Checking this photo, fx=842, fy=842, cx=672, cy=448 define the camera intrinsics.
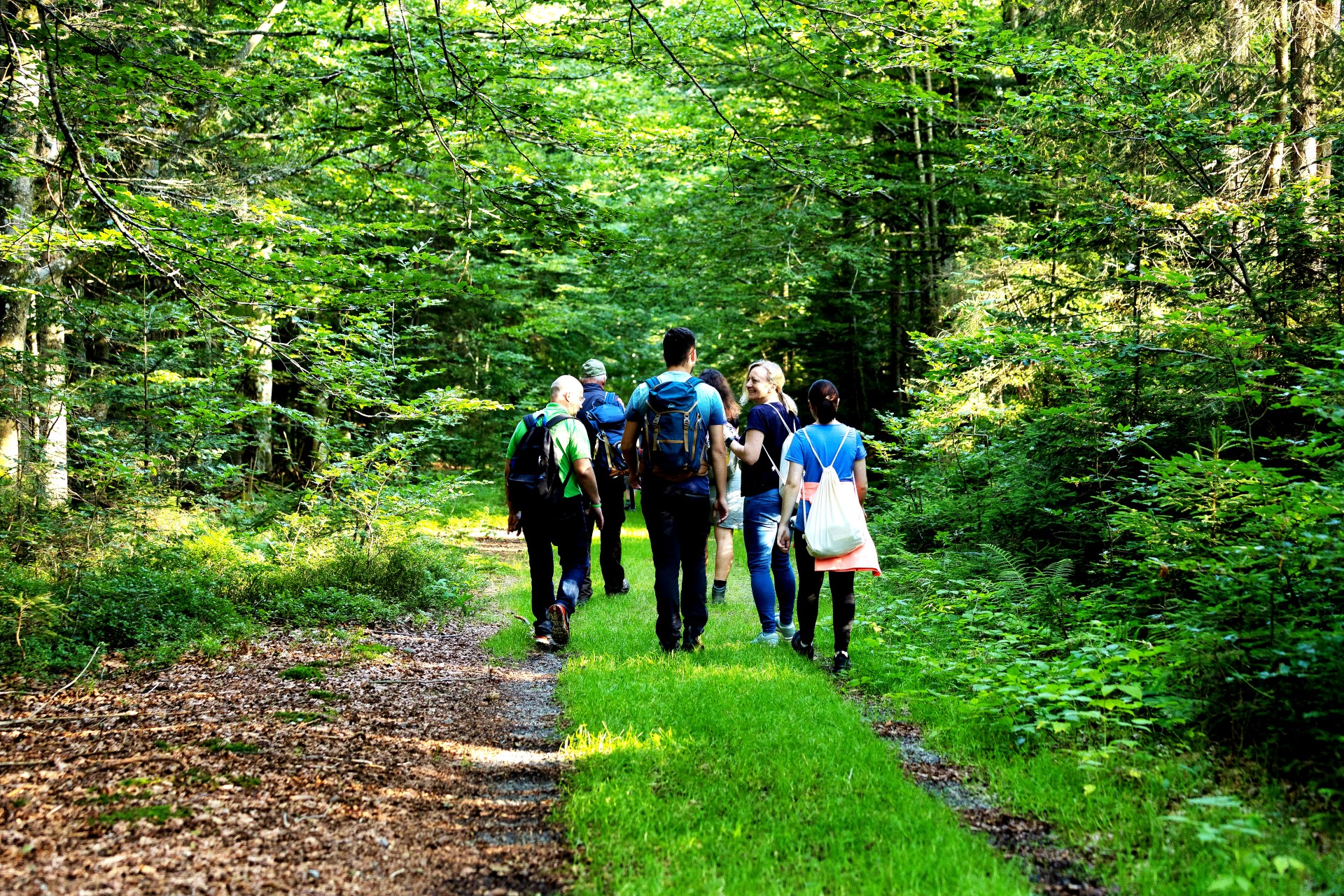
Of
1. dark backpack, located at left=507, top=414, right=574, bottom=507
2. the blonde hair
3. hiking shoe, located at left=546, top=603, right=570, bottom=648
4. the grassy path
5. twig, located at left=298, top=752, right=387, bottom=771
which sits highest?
the blonde hair

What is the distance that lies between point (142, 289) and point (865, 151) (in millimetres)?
12013

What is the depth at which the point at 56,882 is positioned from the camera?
277cm

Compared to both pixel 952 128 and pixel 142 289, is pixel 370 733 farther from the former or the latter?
pixel 952 128

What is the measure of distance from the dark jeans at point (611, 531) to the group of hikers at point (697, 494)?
1.63m

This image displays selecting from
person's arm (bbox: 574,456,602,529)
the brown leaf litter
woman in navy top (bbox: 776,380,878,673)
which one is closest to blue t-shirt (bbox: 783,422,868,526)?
woman in navy top (bbox: 776,380,878,673)

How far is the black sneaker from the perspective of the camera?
6664 millimetres

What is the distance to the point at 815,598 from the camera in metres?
6.70

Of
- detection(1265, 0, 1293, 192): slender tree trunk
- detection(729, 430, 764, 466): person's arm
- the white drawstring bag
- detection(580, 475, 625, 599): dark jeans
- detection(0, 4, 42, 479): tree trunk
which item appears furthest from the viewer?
detection(580, 475, 625, 599): dark jeans

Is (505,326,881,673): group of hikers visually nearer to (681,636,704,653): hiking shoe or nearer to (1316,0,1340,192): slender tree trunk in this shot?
(681,636,704,653): hiking shoe

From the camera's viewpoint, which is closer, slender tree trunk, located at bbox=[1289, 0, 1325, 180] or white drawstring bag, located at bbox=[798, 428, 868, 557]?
white drawstring bag, located at bbox=[798, 428, 868, 557]

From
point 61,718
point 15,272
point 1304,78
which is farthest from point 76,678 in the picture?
point 1304,78

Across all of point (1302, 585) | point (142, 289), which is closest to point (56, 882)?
point (1302, 585)

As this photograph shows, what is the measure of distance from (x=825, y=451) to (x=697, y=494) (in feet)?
3.33

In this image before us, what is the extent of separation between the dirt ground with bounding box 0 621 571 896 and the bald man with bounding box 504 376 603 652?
112cm
